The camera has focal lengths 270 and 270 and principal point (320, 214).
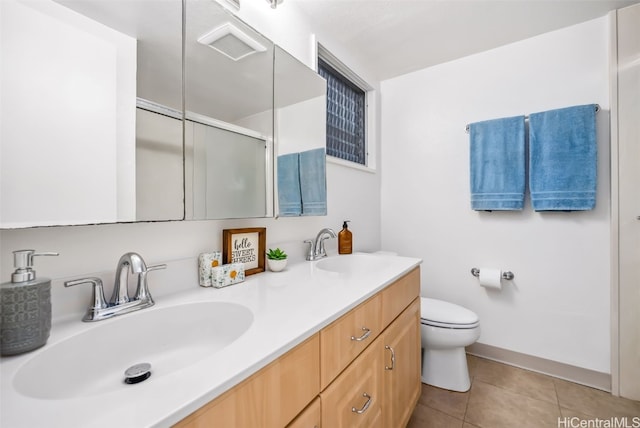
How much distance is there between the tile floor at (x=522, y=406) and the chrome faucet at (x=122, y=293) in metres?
1.43

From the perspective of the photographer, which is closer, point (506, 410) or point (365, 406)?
point (365, 406)

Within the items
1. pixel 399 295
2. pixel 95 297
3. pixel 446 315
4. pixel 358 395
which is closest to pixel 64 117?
pixel 95 297

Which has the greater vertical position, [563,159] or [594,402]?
[563,159]

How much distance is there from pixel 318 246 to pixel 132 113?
1.06 m

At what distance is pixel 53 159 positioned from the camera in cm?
61

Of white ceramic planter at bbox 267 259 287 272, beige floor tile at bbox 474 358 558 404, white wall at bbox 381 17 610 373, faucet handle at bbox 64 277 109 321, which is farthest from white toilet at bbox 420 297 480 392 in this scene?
faucet handle at bbox 64 277 109 321

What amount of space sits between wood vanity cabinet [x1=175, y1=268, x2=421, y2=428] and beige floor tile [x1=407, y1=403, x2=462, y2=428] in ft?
0.52

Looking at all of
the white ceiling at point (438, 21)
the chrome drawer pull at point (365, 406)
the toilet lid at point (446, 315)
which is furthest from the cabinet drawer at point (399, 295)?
the white ceiling at point (438, 21)

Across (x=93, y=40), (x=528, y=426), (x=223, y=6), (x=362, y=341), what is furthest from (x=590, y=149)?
(x=93, y=40)

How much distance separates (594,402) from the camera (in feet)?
4.93

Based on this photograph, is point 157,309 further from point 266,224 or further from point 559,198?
point 559,198

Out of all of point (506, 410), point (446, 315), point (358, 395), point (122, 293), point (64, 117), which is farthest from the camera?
point (446, 315)

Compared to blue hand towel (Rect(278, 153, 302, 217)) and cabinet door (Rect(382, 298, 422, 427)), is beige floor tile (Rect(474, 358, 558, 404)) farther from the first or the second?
blue hand towel (Rect(278, 153, 302, 217))

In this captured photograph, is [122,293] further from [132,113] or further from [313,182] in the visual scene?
[313,182]
